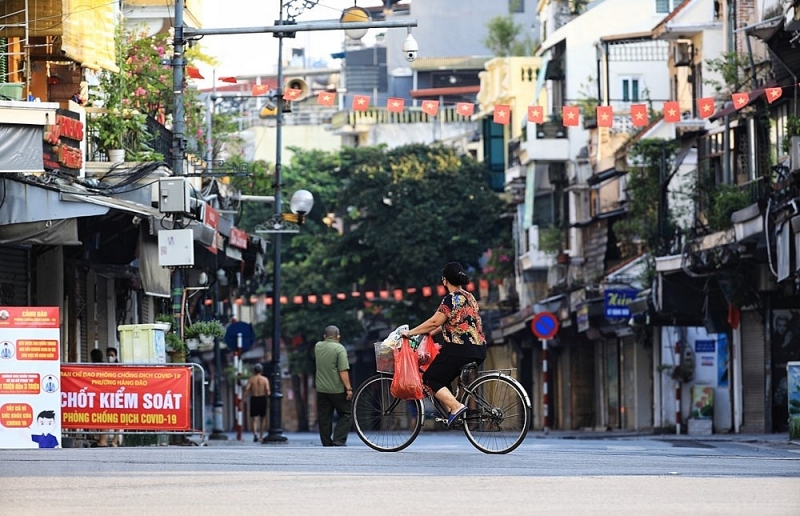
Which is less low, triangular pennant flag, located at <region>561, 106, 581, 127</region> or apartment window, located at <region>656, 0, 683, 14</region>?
apartment window, located at <region>656, 0, 683, 14</region>

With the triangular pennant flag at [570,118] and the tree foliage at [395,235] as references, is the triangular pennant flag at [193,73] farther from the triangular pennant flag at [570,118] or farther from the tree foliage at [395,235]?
the tree foliage at [395,235]

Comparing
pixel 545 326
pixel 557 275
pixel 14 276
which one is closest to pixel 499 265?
pixel 557 275

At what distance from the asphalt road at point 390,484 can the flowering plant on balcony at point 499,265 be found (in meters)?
53.7

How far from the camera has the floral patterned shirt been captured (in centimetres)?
1759

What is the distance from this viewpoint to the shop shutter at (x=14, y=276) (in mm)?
29453

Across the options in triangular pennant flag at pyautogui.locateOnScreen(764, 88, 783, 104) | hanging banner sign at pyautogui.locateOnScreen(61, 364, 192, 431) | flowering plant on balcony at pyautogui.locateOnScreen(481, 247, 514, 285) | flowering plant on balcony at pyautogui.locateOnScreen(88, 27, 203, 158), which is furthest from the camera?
flowering plant on balcony at pyautogui.locateOnScreen(481, 247, 514, 285)

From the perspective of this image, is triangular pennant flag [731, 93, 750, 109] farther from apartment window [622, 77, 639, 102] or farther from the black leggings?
apartment window [622, 77, 639, 102]

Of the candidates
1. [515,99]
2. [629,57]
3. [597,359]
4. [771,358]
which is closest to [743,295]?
[771,358]

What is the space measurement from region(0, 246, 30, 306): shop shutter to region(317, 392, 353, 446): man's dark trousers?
5576 mm

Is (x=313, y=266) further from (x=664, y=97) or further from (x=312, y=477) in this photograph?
(x=312, y=477)

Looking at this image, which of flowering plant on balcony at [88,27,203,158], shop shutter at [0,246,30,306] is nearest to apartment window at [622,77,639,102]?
flowering plant on balcony at [88,27,203,158]

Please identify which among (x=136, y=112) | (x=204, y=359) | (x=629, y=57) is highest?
(x=629, y=57)

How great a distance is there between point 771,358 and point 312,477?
26816 millimetres

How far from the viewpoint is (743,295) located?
129ft
